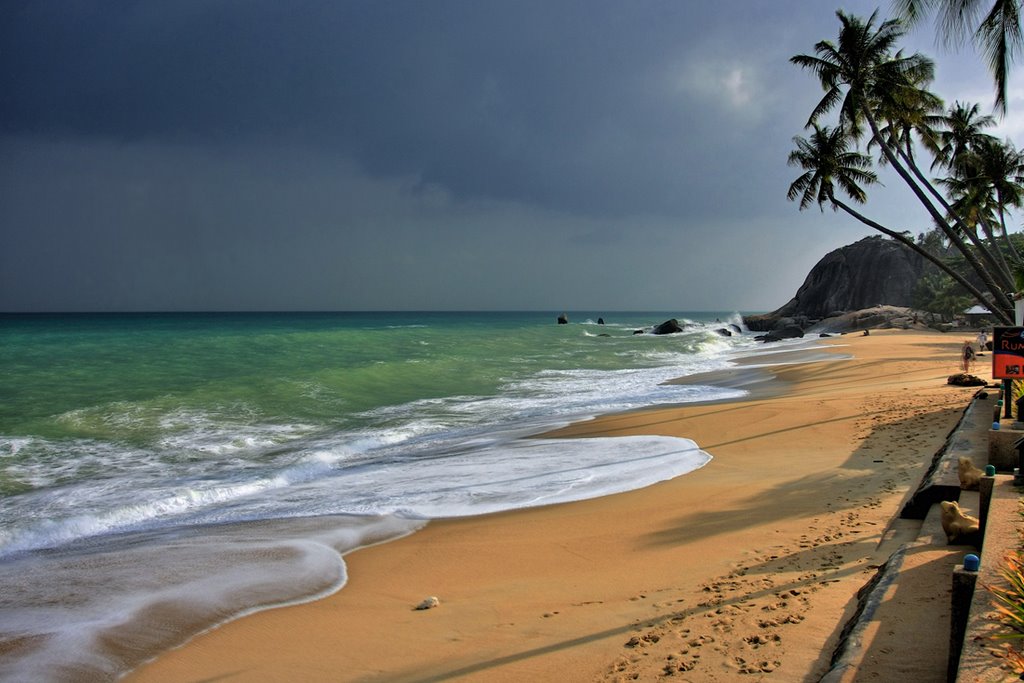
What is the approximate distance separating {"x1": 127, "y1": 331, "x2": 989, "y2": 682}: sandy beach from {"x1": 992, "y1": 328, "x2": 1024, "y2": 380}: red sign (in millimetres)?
1497

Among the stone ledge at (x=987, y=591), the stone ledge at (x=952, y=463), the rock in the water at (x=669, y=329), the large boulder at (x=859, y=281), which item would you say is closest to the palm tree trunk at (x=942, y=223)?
the stone ledge at (x=952, y=463)

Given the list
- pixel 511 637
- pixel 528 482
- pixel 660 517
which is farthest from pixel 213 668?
pixel 528 482

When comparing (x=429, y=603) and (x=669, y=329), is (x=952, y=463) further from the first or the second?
(x=669, y=329)

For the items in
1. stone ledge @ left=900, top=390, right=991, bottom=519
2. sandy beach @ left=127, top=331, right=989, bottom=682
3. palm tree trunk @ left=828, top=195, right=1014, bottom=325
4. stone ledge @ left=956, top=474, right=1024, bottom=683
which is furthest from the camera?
palm tree trunk @ left=828, top=195, right=1014, bottom=325

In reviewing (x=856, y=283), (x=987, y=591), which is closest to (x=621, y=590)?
(x=987, y=591)

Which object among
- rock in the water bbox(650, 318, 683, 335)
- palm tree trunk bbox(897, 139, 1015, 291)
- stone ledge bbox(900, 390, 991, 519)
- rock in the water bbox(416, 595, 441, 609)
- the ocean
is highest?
palm tree trunk bbox(897, 139, 1015, 291)

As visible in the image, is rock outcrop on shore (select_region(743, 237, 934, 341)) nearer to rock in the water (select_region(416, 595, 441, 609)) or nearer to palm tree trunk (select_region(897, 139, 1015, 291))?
palm tree trunk (select_region(897, 139, 1015, 291))

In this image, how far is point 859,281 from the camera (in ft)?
250

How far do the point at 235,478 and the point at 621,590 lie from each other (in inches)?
296

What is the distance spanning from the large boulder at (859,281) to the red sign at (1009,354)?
6672 cm

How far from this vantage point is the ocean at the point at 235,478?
577 centimetres

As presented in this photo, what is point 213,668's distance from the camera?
15.2 feet

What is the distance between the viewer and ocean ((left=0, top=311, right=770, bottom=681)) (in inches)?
227

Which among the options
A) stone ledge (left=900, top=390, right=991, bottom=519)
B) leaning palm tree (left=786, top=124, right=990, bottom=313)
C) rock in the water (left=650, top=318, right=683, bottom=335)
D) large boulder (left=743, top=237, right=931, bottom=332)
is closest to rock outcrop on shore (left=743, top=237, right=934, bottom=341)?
large boulder (left=743, top=237, right=931, bottom=332)
